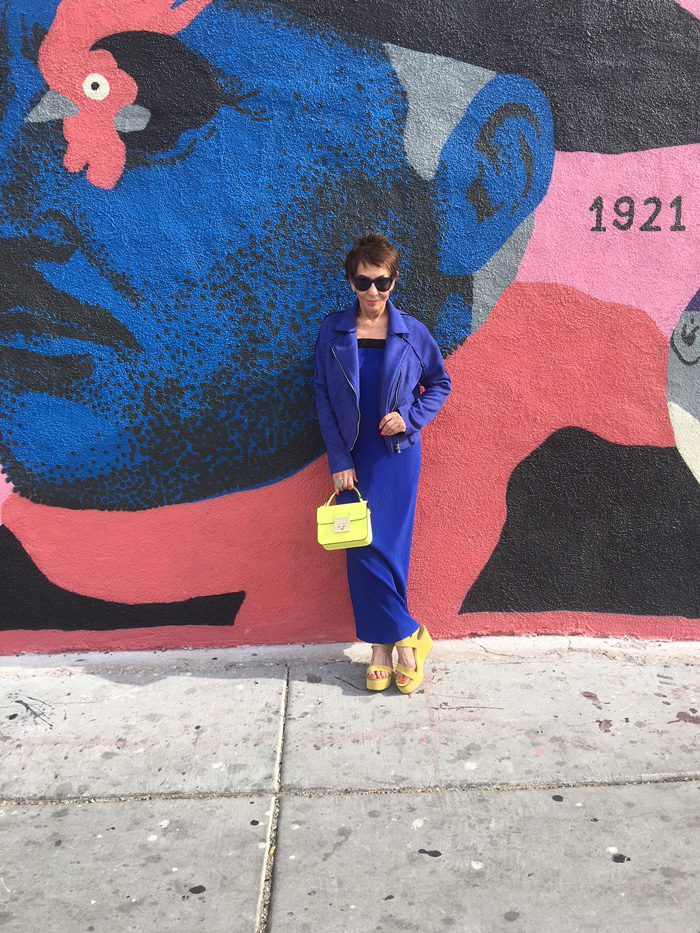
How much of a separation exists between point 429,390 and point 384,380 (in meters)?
0.25

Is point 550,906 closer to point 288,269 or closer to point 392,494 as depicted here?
point 392,494

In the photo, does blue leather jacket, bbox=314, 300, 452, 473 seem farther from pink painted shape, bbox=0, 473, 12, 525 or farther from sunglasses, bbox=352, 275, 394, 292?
pink painted shape, bbox=0, 473, 12, 525

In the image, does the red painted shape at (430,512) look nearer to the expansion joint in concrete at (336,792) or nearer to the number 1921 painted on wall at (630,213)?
the number 1921 painted on wall at (630,213)

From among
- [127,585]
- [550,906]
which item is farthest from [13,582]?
[550,906]

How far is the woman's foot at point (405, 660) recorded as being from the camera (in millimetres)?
3523

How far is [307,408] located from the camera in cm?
375

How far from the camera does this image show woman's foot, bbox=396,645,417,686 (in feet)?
11.6

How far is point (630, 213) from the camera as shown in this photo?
12.0 feet

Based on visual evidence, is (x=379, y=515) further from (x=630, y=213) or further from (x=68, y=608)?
(x=630, y=213)

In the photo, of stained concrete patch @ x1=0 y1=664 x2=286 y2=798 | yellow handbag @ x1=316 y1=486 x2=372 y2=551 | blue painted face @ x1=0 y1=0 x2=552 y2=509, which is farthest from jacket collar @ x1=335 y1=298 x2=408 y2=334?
stained concrete patch @ x1=0 y1=664 x2=286 y2=798

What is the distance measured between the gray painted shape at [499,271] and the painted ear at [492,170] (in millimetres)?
29

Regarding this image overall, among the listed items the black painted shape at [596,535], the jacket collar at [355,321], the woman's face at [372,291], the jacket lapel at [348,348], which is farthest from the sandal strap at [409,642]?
the woman's face at [372,291]

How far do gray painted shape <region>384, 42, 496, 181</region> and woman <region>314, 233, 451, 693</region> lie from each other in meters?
0.52

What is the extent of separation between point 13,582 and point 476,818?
2.34 m
